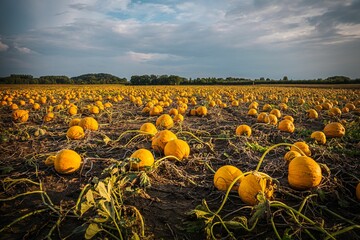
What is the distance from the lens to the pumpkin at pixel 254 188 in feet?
6.86

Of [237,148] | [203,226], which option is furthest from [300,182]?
[237,148]

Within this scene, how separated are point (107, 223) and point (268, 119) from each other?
523 centimetres

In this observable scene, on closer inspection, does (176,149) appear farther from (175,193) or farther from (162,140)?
(175,193)

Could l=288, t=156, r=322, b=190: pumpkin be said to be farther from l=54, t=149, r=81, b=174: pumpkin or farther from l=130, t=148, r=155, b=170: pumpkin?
l=54, t=149, r=81, b=174: pumpkin

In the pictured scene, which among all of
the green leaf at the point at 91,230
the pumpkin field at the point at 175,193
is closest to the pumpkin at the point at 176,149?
the pumpkin field at the point at 175,193

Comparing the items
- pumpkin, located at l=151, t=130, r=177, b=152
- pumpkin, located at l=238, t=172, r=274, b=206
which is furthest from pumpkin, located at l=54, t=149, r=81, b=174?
pumpkin, located at l=238, t=172, r=274, b=206

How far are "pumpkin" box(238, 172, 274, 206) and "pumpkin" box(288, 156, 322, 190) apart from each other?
0.45 meters

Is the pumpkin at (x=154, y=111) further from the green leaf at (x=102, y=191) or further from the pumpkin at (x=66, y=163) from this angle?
the green leaf at (x=102, y=191)

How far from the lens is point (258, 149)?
3.92 meters

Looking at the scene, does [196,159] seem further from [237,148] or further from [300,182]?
[300,182]

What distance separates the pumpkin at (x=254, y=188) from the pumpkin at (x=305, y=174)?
1.47 ft

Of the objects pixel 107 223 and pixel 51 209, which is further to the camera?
pixel 51 209

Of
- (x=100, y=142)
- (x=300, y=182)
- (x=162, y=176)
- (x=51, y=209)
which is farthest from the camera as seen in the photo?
(x=100, y=142)

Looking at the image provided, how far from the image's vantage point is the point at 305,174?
237cm
